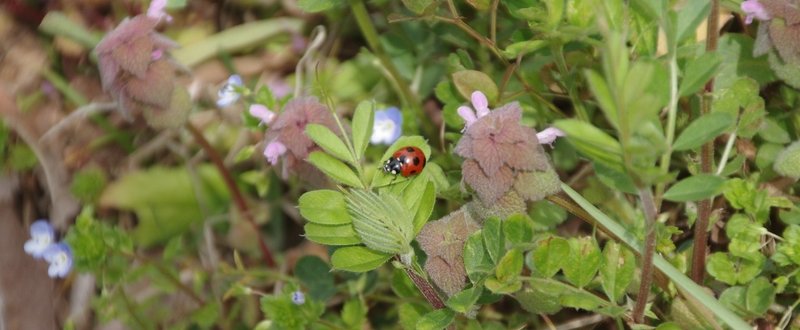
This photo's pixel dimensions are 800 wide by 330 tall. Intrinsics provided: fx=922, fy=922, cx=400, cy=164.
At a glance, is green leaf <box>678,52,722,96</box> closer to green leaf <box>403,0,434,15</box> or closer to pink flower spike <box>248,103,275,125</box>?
green leaf <box>403,0,434,15</box>

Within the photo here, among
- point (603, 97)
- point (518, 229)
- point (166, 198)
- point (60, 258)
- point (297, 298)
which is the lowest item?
point (166, 198)

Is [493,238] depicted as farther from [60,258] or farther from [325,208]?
[60,258]

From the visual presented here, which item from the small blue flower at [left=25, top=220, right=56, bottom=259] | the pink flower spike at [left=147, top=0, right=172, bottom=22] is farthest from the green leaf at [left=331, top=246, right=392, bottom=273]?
the small blue flower at [left=25, top=220, right=56, bottom=259]

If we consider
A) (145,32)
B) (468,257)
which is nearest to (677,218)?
(468,257)

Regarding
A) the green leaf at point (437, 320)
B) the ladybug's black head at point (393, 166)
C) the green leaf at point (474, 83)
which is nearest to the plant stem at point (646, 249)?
the green leaf at point (437, 320)

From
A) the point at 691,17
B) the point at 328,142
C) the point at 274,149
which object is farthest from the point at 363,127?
the point at 691,17

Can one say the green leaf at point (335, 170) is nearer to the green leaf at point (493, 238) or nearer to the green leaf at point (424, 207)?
the green leaf at point (424, 207)

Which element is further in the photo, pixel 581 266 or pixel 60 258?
pixel 60 258
